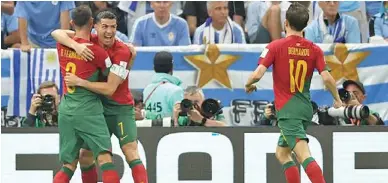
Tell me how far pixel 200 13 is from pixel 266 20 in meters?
0.98

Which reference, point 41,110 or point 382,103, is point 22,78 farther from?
point 382,103

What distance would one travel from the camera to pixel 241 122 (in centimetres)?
1495

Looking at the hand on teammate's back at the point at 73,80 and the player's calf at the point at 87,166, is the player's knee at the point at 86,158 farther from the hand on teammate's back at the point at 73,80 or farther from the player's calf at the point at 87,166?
the hand on teammate's back at the point at 73,80

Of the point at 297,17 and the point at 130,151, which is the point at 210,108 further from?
the point at 297,17

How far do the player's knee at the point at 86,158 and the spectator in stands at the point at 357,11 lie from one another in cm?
543

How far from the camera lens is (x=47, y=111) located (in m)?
12.9

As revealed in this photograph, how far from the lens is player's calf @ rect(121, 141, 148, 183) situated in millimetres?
11484

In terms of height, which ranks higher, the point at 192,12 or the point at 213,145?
the point at 192,12

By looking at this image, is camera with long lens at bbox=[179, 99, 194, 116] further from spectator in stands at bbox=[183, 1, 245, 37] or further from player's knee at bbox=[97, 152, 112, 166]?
spectator in stands at bbox=[183, 1, 245, 37]

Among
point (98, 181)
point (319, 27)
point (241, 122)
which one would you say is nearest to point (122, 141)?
point (98, 181)

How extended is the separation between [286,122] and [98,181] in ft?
7.91

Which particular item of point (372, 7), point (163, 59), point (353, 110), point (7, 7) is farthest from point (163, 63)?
point (372, 7)

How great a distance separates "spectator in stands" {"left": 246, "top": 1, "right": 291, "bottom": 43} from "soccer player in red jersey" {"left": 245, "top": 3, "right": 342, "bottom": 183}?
14.3 ft

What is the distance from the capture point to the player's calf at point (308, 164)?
37.6 ft
